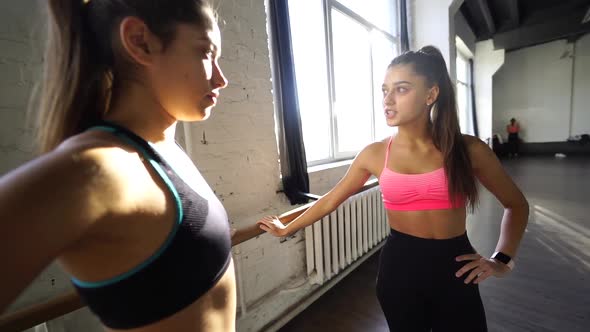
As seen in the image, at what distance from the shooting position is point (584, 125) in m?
8.53

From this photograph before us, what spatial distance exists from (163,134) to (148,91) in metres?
0.08

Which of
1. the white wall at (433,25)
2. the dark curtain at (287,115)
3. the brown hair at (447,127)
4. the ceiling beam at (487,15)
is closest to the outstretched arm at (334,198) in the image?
the brown hair at (447,127)

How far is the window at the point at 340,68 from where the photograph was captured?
7.59ft

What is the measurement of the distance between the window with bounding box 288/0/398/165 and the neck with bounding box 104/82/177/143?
164cm

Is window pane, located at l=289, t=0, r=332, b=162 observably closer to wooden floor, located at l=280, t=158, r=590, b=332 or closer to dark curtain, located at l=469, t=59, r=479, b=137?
wooden floor, located at l=280, t=158, r=590, b=332

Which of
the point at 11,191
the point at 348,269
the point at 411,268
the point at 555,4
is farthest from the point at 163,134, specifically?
the point at 555,4

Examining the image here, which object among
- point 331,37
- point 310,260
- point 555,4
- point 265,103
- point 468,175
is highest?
point 555,4

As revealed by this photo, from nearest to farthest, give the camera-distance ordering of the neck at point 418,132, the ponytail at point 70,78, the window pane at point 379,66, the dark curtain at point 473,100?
1. the ponytail at point 70,78
2. the neck at point 418,132
3. the window pane at point 379,66
4. the dark curtain at point 473,100

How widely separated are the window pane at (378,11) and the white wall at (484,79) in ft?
21.3

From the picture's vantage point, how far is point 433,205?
3.04 ft

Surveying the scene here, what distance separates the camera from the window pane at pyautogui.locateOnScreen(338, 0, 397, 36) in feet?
9.61

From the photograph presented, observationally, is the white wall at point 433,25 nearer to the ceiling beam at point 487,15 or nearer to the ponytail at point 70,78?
the ceiling beam at point 487,15

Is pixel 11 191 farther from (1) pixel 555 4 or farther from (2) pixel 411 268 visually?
(1) pixel 555 4

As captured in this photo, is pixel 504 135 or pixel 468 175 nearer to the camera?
pixel 468 175
